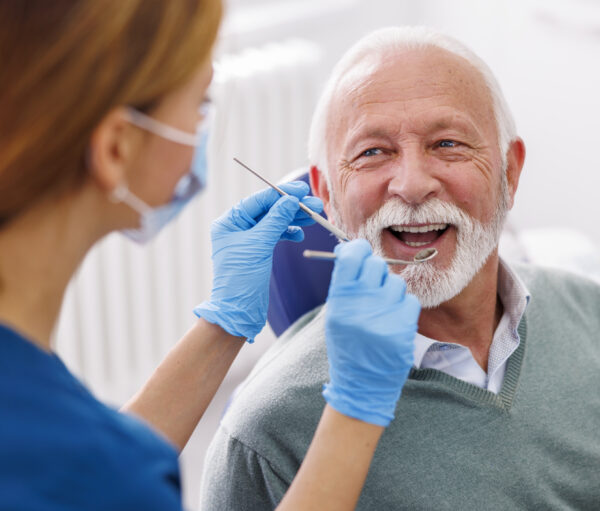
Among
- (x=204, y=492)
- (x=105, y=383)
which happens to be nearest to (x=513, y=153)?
(x=204, y=492)

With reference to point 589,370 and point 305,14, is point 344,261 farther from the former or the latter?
point 305,14

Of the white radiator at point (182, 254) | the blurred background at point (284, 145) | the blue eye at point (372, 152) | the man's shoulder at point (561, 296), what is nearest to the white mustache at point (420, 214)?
the blue eye at point (372, 152)

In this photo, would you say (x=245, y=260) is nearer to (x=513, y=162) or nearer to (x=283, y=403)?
(x=283, y=403)

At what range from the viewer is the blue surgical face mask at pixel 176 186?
90 cm

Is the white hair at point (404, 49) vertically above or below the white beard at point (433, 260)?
above

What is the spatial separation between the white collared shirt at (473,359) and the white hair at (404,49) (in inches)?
11.7

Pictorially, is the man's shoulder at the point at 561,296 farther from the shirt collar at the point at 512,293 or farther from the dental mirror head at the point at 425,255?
the dental mirror head at the point at 425,255

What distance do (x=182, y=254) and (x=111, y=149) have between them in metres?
2.01

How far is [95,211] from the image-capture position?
35.9 inches

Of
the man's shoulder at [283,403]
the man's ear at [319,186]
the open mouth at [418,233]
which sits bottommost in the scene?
the man's shoulder at [283,403]

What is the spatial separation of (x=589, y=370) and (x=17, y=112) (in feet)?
3.83

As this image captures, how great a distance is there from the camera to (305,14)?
3.24 metres

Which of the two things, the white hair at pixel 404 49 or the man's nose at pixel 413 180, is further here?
the white hair at pixel 404 49

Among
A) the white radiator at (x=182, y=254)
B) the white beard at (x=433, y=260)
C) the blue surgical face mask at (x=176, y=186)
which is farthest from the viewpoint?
the white radiator at (x=182, y=254)
